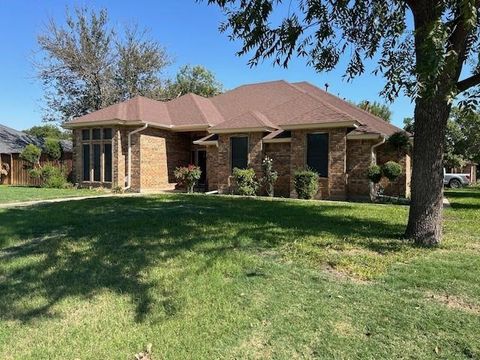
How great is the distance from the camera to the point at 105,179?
67.8 ft

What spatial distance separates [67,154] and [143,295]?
976 inches

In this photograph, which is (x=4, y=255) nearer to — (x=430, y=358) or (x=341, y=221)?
(x=430, y=358)

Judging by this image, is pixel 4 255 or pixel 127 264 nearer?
pixel 127 264

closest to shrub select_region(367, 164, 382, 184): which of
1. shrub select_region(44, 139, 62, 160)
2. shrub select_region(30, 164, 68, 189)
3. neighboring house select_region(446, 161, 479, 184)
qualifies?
shrub select_region(30, 164, 68, 189)

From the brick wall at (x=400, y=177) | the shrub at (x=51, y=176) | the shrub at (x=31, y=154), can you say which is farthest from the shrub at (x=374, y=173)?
the shrub at (x=31, y=154)

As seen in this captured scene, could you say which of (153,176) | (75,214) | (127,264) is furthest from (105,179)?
(127,264)

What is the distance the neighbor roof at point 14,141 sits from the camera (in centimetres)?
2698

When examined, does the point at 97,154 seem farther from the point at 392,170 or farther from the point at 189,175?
the point at 392,170

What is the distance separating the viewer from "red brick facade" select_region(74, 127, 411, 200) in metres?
16.5

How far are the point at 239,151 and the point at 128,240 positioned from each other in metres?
12.2

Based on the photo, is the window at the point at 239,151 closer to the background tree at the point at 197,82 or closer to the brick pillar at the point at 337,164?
the brick pillar at the point at 337,164

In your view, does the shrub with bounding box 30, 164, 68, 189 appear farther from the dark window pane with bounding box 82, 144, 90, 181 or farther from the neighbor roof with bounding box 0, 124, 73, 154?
the neighbor roof with bounding box 0, 124, 73, 154

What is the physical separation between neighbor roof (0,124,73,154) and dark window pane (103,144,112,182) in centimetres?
791

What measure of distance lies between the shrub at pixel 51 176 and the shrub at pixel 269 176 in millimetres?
Answer: 10878
